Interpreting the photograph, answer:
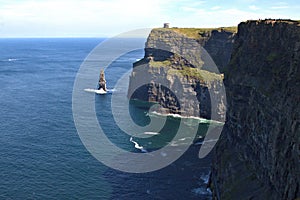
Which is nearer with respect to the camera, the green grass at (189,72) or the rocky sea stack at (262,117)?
the rocky sea stack at (262,117)

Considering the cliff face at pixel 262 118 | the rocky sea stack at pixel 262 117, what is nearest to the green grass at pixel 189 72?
the cliff face at pixel 262 118

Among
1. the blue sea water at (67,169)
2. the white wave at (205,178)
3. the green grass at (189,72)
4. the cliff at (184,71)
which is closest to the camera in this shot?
the blue sea water at (67,169)

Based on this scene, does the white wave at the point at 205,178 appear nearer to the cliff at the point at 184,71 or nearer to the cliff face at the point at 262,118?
the cliff face at the point at 262,118

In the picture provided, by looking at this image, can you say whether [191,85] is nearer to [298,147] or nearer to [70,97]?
[70,97]

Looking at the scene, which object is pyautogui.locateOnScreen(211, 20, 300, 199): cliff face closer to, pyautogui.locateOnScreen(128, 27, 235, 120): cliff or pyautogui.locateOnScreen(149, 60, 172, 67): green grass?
pyautogui.locateOnScreen(128, 27, 235, 120): cliff

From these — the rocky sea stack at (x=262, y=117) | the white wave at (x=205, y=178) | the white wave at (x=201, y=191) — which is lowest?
the white wave at (x=201, y=191)

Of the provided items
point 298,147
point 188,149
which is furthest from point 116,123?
point 298,147

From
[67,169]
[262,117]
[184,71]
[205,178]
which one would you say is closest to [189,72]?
[184,71]
